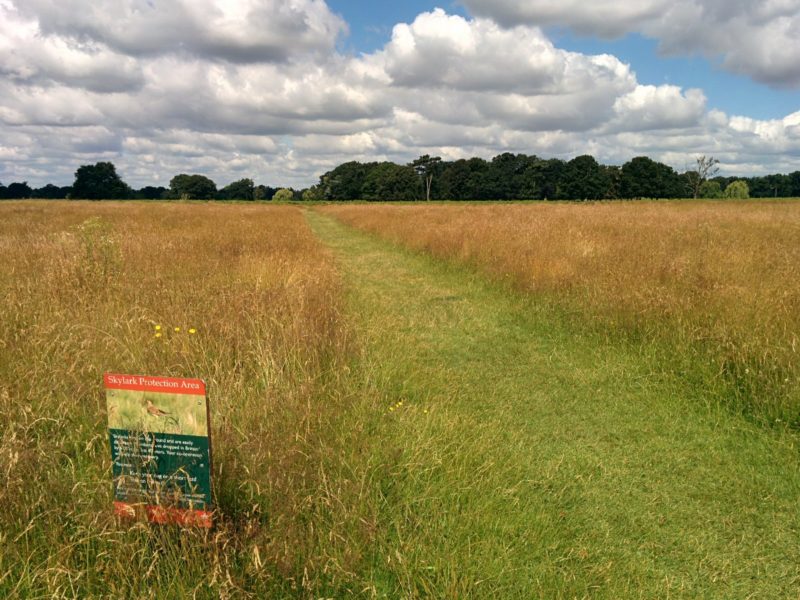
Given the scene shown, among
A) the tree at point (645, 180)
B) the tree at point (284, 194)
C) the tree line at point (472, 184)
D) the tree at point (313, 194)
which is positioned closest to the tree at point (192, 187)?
the tree line at point (472, 184)

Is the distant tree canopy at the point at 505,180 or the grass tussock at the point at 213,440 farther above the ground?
the distant tree canopy at the point at 505,180

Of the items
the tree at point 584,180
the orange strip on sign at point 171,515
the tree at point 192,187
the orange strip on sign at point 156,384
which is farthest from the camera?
the tree at point 192,187

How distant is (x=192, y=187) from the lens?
102 metres

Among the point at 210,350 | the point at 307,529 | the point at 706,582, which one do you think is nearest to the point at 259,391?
the point at 210,350

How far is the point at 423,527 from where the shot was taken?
2291mm

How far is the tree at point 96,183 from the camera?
263 feet

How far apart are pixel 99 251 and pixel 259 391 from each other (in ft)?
16.0

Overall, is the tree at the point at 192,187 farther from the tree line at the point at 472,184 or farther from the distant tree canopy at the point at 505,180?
the distant tree canopy at the point at 505,180

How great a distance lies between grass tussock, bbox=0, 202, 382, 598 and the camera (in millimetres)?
1865

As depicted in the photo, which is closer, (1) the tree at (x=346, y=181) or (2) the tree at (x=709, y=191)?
(2) the tree at (x=709, y=191)

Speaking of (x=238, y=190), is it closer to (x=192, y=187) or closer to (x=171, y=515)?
(x=192, y=187)

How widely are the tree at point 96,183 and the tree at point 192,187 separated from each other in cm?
1745

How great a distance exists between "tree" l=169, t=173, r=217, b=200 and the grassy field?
10647 cm

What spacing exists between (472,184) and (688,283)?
88.1 metres
